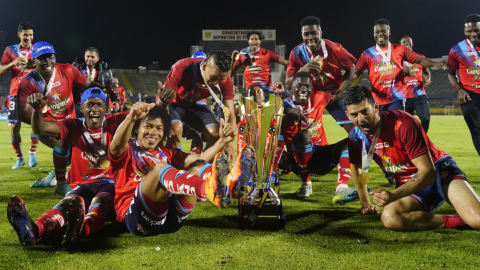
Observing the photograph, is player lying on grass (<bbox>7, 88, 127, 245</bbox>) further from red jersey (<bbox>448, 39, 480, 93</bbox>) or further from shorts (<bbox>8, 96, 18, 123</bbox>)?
red jersey (<bbox>448, 39, 480, 93</bbox>)

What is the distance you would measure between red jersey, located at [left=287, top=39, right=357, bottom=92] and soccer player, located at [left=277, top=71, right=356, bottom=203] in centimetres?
70

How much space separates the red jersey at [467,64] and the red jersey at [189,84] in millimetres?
3612

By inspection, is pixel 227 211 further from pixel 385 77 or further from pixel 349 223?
pixel 385 77

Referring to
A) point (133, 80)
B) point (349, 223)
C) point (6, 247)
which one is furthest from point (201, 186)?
point (133, 80)

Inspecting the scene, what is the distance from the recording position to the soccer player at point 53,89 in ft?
15.1

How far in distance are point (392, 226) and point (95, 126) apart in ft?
9.12

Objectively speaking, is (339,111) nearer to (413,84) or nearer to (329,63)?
(329,63)

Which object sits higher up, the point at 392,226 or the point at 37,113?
the point at 37,113

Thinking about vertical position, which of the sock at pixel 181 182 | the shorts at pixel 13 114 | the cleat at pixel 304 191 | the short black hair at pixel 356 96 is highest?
the short black hair at pixel 356 96

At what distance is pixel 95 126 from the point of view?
3.69 m

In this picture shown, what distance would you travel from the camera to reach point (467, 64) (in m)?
6.02

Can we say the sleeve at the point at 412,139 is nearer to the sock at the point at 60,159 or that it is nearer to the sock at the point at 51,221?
the sock at the point at 51,221

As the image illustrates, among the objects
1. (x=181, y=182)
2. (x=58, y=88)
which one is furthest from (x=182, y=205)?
(x=58, y=88)

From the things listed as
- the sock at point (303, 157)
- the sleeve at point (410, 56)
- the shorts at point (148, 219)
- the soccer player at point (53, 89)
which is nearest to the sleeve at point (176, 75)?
the soccer player at point (53, 89)
